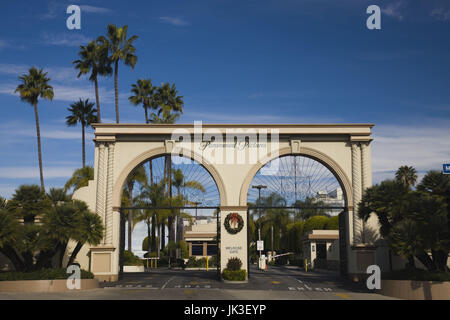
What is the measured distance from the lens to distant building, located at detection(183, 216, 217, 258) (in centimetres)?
6569

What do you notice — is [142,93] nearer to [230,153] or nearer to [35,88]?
[35,88]

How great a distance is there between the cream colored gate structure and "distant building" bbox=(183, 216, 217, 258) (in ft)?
121

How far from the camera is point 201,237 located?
2589 inches

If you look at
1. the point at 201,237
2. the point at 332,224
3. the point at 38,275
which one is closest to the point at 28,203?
the point at 38,275

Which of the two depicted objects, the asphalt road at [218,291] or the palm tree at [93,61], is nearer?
the asphalt road at [218,291]

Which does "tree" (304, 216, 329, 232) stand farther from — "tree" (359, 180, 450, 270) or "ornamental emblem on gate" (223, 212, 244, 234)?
"tree" (359, 180, 450, 270)

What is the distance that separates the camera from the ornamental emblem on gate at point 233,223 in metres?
28.1

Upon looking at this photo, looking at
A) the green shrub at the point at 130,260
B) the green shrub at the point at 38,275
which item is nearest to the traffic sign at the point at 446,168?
the green shrub at the point at 38,275

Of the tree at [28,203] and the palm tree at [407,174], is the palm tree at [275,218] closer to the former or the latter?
the palm tree at [407,174]

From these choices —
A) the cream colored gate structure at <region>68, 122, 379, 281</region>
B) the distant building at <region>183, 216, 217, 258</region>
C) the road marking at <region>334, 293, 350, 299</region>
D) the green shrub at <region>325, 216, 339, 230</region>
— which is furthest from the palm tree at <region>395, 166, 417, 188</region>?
the road marking at <region>334, 293, 350, 299</region>

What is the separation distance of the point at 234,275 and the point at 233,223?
9.95ft

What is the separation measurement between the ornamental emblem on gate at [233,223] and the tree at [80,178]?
20.4 metres
